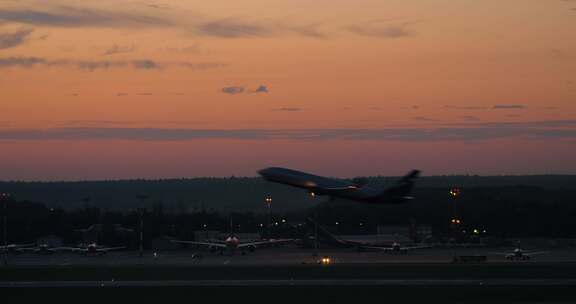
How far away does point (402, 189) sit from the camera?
106 meters

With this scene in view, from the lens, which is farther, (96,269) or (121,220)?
(121,220)

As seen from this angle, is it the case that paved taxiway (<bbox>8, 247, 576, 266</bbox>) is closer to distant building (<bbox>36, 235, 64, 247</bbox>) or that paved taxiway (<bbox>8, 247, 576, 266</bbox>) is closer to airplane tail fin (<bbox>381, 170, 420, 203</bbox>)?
airplane tail fin (<bbox>381, 170, 420, 203</bbox>)

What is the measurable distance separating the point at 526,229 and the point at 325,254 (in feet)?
219

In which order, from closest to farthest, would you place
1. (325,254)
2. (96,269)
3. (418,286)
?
(418,286)
(96,269)
(325,254)

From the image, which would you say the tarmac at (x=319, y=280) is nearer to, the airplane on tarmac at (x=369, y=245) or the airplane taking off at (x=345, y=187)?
the airplane taking off at (x=345, y=187)

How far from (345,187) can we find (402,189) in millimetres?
8258

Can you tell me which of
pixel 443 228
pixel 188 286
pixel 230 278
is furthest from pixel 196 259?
pixel 443 228

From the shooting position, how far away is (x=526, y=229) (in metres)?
176

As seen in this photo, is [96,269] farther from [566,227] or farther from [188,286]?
[566,227]

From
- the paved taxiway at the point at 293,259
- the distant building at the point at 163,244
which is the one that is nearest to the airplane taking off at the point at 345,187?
the paved taxiway at the point at 293,259

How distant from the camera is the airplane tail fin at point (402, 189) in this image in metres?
105

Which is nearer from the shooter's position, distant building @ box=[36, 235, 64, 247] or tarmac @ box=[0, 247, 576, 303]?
tarmac @ box=[0, 247, 576, 303]

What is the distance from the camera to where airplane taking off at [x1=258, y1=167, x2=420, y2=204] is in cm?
Result: 10581

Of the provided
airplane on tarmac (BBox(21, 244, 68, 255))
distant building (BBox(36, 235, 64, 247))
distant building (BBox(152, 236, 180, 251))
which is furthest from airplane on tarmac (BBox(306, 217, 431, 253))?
distant building (BBox(36, 235, 64, 247))
